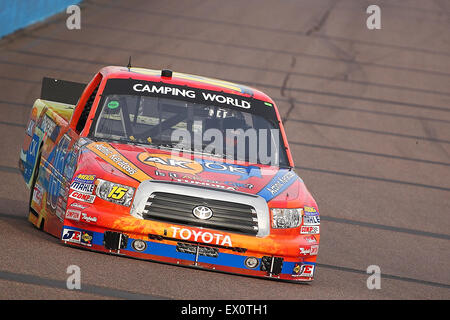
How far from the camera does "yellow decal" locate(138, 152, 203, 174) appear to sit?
746 centimetres

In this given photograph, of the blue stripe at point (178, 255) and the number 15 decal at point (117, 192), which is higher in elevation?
the number 15 decal at point (117, 192)

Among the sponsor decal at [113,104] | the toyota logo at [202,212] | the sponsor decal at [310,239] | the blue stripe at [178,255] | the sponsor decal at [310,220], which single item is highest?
the sponsor decal at [113,104]

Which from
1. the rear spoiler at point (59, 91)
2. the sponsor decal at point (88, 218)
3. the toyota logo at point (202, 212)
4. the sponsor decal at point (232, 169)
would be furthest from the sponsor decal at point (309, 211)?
the rear spoiler at point (59, 91)

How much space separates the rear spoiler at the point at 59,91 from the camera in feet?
32.0

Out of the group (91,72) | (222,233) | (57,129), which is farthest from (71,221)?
(91,72)

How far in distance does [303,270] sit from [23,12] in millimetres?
16751

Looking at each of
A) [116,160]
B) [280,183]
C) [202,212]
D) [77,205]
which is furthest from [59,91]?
[202,212]

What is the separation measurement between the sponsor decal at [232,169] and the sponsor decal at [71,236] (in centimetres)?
117

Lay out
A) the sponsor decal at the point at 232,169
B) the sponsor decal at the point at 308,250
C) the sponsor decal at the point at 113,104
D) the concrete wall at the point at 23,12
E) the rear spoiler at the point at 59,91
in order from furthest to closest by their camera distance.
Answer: the concrete wall at the point at 23,12
the rear spoiler at the point at 59,91
the sponsor decal at the point at 113,104
the sponsor decal at the point at 232,169
the sponsor decal at the point at 308,250

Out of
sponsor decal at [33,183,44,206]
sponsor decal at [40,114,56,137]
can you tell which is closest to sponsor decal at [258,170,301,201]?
sponsor decal at [33,183,44,206]

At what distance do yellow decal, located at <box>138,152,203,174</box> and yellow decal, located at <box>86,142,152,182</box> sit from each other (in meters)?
0.16

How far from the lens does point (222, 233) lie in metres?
7.09

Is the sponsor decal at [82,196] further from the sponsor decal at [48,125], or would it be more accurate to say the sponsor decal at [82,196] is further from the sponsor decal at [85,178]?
the sponsor decal at [48,125]

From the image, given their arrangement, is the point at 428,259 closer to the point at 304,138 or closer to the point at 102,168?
the point at 102,168
